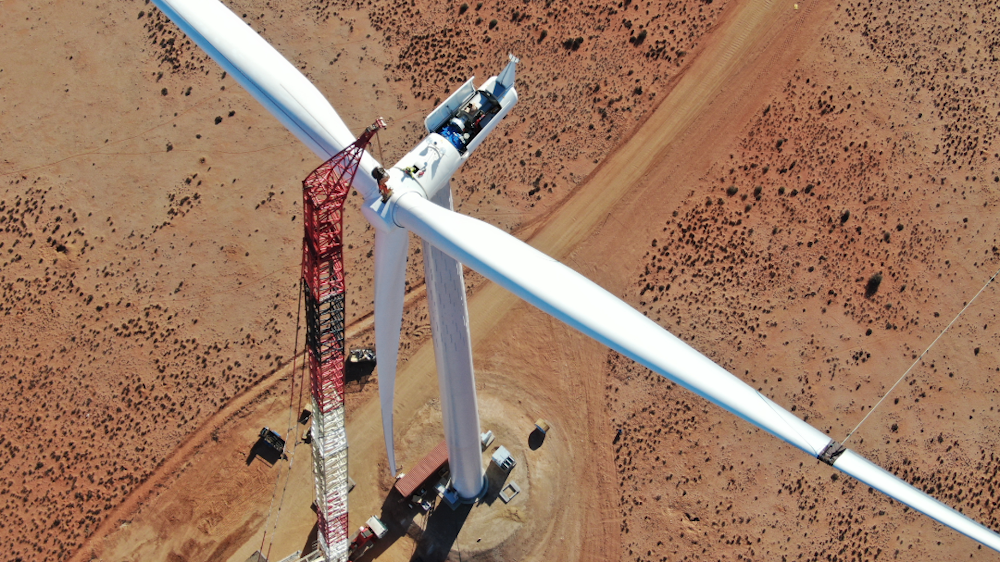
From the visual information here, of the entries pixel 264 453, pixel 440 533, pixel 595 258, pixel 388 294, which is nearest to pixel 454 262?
pixel 388 294

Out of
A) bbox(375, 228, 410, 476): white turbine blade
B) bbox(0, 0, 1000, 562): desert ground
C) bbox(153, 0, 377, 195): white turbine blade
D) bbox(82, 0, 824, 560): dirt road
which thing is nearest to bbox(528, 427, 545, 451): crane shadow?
bbox(0, 0, 1000, 562): desert ground

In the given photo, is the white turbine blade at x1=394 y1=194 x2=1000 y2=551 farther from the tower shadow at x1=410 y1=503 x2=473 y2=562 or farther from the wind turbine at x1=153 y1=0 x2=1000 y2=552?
the tower shadow at x1=410 y1=503 x2=473 y2=562

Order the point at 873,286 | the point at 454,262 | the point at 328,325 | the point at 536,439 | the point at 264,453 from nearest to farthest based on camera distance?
the point at 454,262
the point at 328,325
the point at 264,453
the point at 536,439
the point at 873,286

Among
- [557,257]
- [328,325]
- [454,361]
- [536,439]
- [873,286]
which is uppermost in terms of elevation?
[873,286]

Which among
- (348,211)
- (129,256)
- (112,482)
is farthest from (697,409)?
(129,256)

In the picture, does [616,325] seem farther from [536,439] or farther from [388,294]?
[536,439]

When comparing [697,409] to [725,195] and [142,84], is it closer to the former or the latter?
[725,195]

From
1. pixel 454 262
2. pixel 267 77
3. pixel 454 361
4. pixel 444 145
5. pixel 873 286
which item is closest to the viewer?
pixel 267 77
